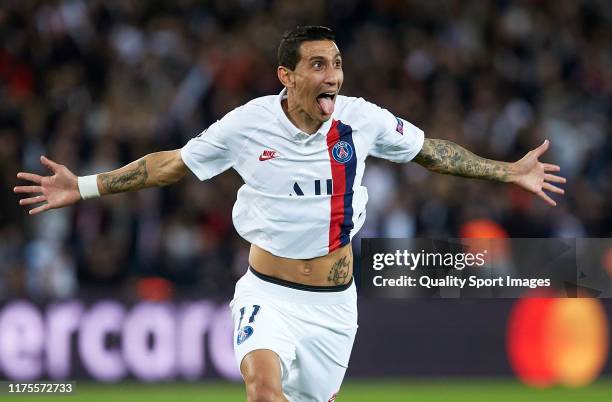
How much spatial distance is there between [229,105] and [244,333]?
7.96 m

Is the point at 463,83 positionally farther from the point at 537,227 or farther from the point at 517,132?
the point at 537,227

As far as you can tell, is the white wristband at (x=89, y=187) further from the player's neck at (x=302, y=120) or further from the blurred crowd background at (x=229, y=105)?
the blurred crowd background at (x=229, y=105)

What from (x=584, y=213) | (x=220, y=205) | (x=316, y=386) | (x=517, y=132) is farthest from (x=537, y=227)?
(x=316, y=386)

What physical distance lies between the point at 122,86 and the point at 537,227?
4973 millimetres

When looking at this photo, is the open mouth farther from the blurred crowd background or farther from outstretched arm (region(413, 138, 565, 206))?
the blurred crowd background

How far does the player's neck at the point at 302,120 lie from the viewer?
693 centimetres

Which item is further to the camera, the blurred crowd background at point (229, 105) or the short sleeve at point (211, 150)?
the blurred crowd background at point (229, 105)

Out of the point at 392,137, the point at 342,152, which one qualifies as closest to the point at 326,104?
the point at 342,152

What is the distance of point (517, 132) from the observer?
15023 mm

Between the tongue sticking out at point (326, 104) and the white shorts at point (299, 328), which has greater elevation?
the tongue sticking out at point (326, 104)

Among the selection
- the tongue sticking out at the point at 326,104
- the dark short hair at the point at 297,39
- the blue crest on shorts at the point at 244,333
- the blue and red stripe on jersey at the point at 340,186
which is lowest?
the blue crest on shorts at the point at 244,333

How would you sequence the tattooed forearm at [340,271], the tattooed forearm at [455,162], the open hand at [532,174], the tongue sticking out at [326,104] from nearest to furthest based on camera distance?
1. the tongue sticking out at [326,104]
2. the tattooed forearm at [340,271]
3. the tattooed forearm at [455,162]
4. the open hand at [532,174]

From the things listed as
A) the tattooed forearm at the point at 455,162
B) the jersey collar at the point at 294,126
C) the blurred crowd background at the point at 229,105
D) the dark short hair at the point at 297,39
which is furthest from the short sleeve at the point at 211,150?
the blurred crowd background at the point at 229,105

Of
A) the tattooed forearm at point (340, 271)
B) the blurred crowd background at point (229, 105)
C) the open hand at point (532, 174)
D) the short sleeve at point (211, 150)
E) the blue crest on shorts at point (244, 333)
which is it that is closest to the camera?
the blue crest on shorts at point (244, 333)
